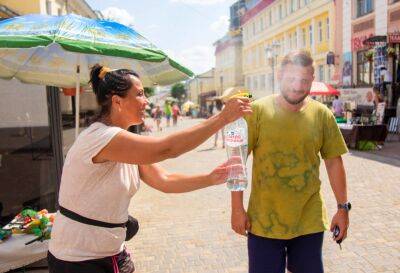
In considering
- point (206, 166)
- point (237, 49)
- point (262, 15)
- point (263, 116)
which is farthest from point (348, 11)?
point (237, 49)

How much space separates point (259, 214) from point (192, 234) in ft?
10.6

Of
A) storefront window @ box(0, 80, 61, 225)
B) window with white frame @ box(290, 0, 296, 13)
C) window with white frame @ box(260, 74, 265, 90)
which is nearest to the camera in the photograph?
storefront window @ box(0, 80, 61, 225)

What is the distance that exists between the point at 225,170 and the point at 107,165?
2.73ft

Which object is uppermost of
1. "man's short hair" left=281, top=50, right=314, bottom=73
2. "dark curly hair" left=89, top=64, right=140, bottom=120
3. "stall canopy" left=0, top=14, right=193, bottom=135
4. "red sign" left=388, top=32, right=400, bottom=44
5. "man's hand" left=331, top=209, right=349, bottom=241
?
"red sign" left=388, top=32, right=400, bottom=44

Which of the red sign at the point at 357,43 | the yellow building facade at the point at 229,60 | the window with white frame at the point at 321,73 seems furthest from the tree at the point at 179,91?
the red sign at the point at 357,43

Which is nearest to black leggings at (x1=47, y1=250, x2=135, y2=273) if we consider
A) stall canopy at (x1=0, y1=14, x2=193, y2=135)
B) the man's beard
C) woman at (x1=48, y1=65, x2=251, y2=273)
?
woman at (x1=48, y1=65, x2=251, y2=273)

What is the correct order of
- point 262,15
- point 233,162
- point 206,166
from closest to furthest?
point 233,162, point 206,166, point 262,15

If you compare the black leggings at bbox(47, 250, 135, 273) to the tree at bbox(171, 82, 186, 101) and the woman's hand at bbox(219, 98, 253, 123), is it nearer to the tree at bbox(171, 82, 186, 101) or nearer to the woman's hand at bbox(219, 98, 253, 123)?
the woman's hand at bbox(219, 98, 253, 123)

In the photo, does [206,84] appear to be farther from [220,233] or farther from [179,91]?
[220,233]

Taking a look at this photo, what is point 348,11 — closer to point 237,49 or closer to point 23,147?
point 23,147

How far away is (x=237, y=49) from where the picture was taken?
2336 inches

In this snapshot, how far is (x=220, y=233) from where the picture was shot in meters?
5.87

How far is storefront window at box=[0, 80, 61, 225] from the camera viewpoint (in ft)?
21.0

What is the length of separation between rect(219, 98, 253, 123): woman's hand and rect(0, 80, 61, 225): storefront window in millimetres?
4120
